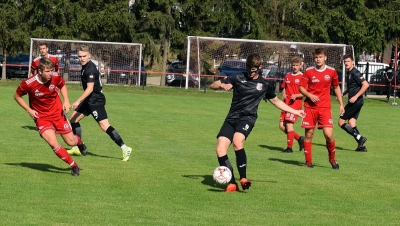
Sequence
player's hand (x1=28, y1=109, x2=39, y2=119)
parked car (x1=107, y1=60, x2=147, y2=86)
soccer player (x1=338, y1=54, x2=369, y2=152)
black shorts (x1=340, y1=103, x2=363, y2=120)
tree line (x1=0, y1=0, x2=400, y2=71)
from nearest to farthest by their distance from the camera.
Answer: player's hand (x1=28, y1=109, x2=39, y2=119), soccer player (x1=338, y1=54, x2=369, y2=152), black shorts (x1=340, y1=103, x2=363, y2=120), parked car (x1=107, y1=60, x2=147, y2=86), tree line (x1=0, y1=0, x2=400, y2=71)

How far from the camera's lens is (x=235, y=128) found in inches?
411

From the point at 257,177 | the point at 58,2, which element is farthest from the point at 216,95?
the point at 257,177

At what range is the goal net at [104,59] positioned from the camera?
38094 millimetres

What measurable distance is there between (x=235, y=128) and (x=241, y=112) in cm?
24

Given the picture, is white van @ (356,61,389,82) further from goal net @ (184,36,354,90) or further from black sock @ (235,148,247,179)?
black sock @ (235,148,247,179)

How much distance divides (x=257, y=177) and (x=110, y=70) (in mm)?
26967

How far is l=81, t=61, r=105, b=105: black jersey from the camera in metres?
13.0

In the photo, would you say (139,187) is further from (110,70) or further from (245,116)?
(110,70)

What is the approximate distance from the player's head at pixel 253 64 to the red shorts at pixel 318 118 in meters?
2.93

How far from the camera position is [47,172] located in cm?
1145

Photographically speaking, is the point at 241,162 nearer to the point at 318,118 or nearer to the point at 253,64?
the point at 253,64

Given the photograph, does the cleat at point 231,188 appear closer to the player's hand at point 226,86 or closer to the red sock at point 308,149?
the player's hand at point 226,86

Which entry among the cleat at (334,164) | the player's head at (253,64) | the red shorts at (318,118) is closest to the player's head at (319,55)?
the red shorts at (318,118)

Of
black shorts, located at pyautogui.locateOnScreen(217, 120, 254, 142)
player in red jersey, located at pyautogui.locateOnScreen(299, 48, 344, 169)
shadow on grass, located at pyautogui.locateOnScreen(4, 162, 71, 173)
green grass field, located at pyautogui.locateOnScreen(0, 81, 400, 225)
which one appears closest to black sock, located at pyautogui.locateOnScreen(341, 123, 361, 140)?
green grass field, located at pyautogui.locateOnScreen(0, 81, 400, 225)
